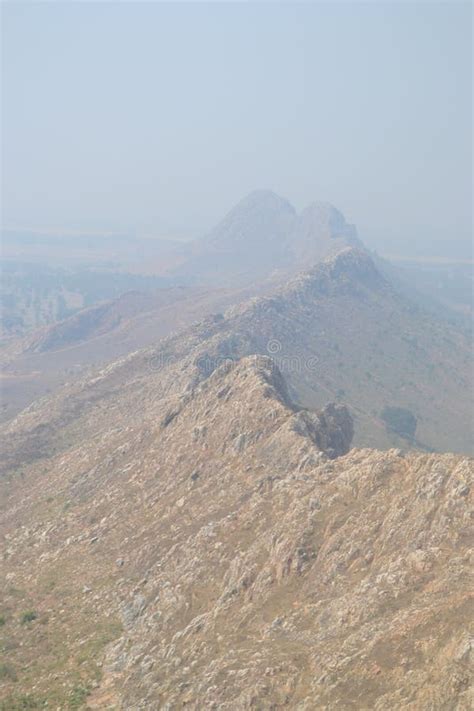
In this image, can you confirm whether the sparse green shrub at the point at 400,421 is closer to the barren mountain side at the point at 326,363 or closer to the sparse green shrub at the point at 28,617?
the barren mountain side at the point at 326,363

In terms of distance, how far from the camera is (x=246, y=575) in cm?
3603

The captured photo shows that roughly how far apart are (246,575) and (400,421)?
278 ft

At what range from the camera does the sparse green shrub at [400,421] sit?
4397 inches

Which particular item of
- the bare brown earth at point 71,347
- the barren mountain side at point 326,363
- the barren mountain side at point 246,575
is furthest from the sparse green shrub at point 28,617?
the bare brown earth at point 71,347

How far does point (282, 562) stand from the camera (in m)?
35.4

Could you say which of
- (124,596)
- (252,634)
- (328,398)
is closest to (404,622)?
(252,634)

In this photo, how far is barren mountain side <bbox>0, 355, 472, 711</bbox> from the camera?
84.0 feet

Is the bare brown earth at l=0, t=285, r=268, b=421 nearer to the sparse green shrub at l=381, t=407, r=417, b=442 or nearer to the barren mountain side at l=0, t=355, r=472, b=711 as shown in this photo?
the sparse green shrub at l=381, t=407, r=417, b=442

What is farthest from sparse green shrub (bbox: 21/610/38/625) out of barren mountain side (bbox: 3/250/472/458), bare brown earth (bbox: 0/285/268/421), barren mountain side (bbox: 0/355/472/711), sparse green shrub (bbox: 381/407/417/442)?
bare brown earth (bbox: 0/285/268/421)

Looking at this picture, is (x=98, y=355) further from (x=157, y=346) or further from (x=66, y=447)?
(x=66, y=447)

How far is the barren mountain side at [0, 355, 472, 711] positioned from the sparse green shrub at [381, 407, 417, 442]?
5595 cm

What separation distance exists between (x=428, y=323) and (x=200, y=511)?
151092 millimetres

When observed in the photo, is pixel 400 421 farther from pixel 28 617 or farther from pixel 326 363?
pixel 28 617

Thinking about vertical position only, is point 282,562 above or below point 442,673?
below
